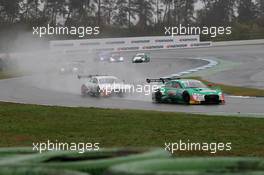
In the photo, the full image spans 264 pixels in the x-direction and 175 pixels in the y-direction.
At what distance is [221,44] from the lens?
229 ft

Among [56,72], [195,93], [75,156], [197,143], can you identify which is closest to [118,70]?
[56,72]

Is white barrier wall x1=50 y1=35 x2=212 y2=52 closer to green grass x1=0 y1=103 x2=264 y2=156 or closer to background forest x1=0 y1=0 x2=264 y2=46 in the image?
background forest x1=0 y1=0 x2=264 y2=46

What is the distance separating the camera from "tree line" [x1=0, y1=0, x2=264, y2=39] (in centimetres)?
7244

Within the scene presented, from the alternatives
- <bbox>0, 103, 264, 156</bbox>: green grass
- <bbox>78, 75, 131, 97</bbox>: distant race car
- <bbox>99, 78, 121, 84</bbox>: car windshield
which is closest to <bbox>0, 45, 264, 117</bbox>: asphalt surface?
<bbox>78, 75, 131, 97</bbox>: distant race car

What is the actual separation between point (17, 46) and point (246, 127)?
54.6 m

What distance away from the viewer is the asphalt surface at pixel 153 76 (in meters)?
22.6

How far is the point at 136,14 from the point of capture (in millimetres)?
80938

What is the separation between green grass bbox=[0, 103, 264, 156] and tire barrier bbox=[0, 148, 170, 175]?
593cm

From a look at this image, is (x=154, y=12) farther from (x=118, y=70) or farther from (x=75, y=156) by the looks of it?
(x=75, y=156)

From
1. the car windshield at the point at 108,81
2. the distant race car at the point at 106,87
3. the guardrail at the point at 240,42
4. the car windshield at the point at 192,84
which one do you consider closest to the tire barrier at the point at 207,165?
the car windshield at the point at 192,84

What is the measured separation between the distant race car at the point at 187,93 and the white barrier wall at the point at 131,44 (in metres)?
34.0
